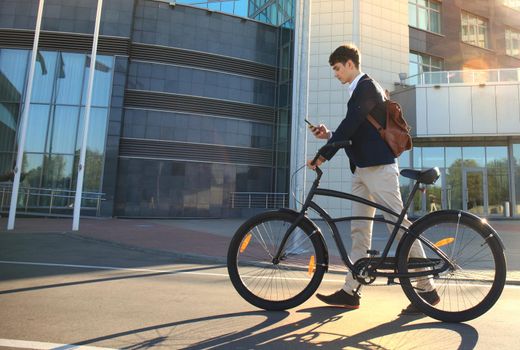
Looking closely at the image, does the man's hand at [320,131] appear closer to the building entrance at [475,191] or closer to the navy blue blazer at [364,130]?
the navy blue blazer at [364,130]

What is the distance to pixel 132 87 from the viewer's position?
2031cm

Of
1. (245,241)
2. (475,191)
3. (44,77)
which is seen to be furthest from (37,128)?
(475,191)

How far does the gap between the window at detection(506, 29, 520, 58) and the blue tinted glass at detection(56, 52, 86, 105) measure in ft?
82.9

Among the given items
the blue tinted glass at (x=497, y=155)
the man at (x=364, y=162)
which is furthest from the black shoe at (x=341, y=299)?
the blue tinted glass at (x=497, y=155)

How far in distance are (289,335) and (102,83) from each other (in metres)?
19.4

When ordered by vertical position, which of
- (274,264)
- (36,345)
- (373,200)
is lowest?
(36,345)

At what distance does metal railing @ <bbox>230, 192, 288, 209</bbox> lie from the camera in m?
21.3

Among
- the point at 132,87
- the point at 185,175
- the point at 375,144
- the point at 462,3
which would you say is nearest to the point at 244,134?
the point at 185,175

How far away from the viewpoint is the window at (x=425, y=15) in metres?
22.9

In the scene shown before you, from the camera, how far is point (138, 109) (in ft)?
66.3

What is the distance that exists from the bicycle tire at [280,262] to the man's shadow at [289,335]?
219mm

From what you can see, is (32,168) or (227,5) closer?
(32,168)

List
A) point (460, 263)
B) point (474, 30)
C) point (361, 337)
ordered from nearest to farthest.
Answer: point (361, 337), point (460, 263), point (474, 30)

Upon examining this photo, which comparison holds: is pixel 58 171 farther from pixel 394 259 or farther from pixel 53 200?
pixel 394 259
